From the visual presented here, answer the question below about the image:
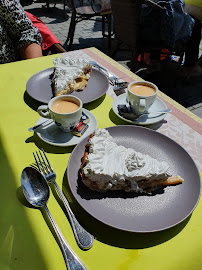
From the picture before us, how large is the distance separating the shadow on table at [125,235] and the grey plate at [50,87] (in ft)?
2.44

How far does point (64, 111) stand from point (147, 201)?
22.4 inches

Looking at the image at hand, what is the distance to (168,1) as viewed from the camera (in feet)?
10.2

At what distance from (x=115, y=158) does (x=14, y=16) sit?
1706 millimetres

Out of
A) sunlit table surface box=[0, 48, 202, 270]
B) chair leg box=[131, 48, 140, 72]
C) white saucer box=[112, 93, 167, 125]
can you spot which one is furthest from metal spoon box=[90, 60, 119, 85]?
chair leg box=[131, 48, 140, 72]

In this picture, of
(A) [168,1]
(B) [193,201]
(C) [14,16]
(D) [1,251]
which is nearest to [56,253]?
(D) [1,251]

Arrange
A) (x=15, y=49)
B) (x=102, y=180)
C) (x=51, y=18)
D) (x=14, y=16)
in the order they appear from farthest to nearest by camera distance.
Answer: (x=51, y=18)
(x=15, y=49)
(x=14, y=16)
(x=102, y=180)

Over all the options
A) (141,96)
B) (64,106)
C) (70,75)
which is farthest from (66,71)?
(141,96)

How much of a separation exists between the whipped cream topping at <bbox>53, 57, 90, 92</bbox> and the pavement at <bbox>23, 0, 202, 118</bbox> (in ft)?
6.74

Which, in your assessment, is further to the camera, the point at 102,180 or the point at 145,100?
the point at 145,100

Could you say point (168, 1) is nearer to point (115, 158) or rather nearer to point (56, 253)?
point (115, 158)

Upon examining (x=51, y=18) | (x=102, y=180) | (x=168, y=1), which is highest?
(x=168, y=1)

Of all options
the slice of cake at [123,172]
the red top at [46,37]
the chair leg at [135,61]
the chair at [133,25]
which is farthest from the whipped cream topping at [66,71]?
the chair leg at [135,61]

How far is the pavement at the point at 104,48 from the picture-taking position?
346 centimetres

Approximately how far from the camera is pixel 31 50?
2164 mm
